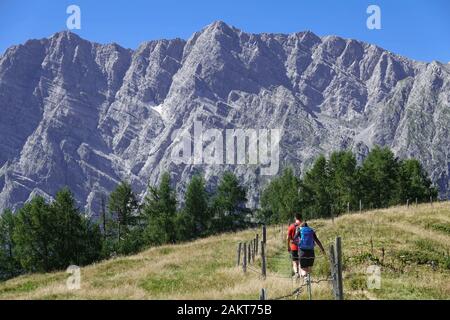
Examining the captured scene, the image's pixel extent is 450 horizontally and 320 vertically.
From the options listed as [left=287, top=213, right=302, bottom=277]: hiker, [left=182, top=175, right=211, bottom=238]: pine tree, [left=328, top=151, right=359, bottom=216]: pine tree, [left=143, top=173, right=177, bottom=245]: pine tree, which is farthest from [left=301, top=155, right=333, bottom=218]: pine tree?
[left=287, top=213, right=302, bottom=277]: hiker

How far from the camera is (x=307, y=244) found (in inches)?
727

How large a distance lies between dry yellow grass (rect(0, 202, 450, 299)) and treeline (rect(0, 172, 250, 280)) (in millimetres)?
19512

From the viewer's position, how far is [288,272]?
23969mm

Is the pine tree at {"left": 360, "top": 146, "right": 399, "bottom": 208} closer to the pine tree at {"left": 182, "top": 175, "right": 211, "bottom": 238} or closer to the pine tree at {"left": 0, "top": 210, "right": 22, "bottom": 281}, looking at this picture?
the pine tree at {"left": 182, "top": 175, "right": 211, "bottom": 238}

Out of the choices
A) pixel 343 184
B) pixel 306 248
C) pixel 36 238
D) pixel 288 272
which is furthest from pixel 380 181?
pixel 306 248

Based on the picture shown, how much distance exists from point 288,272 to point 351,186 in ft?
169

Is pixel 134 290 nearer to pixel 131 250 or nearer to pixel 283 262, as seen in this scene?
pixel 283 262

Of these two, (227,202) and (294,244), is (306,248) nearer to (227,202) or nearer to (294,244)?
(294,244)

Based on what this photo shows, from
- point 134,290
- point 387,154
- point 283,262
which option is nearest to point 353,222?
point 283,262

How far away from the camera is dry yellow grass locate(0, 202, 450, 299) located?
17.7 metres

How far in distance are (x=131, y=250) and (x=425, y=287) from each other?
51.0 metres

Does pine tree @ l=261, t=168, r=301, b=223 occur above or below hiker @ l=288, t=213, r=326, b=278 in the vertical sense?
above

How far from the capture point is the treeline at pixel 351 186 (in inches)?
2904

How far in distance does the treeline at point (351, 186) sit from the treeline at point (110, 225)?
8.51 m
